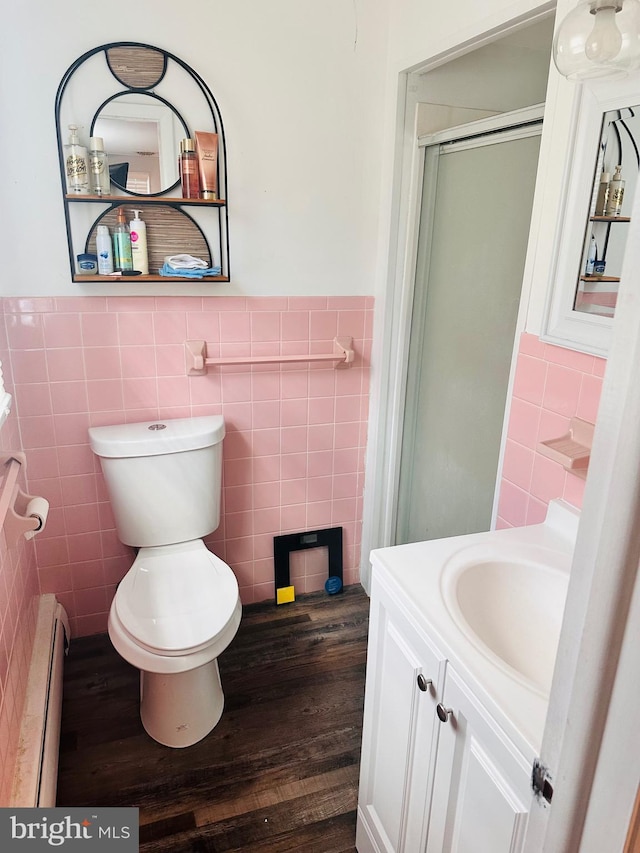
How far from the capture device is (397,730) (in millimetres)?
1259

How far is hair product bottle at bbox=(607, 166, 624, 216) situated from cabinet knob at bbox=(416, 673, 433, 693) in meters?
1.03

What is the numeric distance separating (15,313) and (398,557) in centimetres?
144

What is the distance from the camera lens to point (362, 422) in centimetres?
245

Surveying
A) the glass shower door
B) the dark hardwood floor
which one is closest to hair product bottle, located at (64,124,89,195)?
the glass shower door

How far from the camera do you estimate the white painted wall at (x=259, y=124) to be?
5.75ft

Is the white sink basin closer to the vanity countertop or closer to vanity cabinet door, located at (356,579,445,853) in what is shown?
the vanity countertop

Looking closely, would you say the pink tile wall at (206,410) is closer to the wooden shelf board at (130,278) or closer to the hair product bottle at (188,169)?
the wooden shelf board at (130,278)

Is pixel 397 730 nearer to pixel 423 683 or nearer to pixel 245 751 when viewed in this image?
pixel 423 683

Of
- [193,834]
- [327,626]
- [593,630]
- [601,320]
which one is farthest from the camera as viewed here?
[327,626]

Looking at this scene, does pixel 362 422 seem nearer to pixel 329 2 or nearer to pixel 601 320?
pixel 601 320

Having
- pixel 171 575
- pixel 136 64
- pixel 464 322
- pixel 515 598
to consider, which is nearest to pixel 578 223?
pixel 464 322

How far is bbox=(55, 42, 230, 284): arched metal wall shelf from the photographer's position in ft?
5.89

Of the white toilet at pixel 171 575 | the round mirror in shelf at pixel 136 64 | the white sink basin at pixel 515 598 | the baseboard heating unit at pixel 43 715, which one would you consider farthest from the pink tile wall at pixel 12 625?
the white sink basin at pixel 515 598

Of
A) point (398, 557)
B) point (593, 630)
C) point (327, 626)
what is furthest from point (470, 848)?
point (327, 626)
